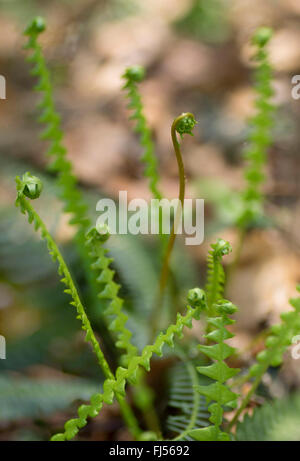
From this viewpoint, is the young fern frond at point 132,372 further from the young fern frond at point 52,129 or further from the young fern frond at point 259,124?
the young fern frond at point 259,124

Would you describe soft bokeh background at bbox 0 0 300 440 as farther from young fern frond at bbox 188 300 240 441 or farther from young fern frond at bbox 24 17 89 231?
young fern frond at bbox 188 300 240 441

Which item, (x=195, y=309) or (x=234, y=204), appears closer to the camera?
(x=195, y=309)

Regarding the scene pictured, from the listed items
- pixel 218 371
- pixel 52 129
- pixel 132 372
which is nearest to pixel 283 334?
pixel 218 371

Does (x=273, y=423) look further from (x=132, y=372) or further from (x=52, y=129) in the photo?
(x=52, y=129)

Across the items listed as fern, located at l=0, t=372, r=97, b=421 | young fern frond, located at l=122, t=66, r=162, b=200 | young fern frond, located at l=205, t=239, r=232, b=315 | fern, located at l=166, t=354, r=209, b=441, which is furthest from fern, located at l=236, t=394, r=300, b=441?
young fern frond, located at l=122, t=66, r=162, b=200

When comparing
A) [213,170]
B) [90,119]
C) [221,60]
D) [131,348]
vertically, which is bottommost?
[131,348]

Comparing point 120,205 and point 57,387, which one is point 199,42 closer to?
point 120,205
